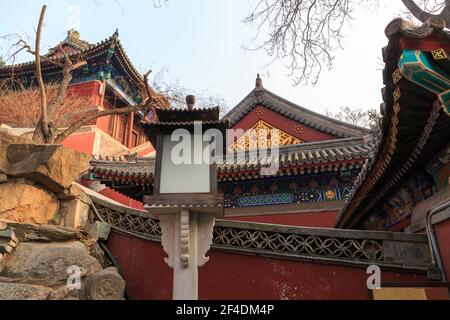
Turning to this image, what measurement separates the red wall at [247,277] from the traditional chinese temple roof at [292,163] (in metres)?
2.97

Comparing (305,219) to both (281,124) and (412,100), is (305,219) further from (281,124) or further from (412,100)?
(412,100)

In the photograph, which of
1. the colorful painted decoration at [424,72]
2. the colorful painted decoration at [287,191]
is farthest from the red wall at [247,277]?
the colorful painted decoration at [287,191]

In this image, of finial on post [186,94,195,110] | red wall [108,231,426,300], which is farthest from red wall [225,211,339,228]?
finial on post [186,94,195,110]

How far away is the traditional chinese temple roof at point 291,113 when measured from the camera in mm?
10023

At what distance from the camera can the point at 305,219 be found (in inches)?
306

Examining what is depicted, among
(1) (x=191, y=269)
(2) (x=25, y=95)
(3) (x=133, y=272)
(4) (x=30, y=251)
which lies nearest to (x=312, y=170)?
(3) (x=133, y=272)

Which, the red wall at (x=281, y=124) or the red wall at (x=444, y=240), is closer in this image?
the red wall at (x=444, y=240)

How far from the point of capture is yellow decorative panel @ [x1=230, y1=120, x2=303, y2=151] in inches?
397

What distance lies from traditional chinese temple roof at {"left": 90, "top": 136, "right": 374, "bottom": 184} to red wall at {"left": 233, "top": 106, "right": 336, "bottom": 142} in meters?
0.91

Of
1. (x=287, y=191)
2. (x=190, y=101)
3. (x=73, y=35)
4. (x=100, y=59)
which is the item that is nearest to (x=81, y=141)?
(x=100, y=59)

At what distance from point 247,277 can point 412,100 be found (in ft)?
9.73

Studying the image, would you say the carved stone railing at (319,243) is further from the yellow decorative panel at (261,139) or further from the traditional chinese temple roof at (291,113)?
the yellow decorative panel at (261,139)

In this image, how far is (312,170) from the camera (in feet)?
23.7
